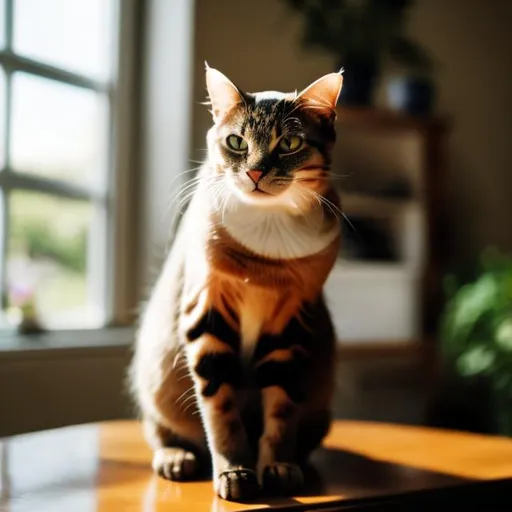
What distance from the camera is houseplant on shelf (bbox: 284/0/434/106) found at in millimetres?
1863

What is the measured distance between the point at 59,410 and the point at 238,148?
88 centimetres

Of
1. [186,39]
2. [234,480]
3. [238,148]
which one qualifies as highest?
[186,39]

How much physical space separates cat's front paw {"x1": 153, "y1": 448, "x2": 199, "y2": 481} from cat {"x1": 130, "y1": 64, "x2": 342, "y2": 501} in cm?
6

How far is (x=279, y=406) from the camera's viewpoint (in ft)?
2.75

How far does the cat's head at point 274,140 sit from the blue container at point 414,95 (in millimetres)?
1259

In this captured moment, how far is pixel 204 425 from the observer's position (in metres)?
0.84

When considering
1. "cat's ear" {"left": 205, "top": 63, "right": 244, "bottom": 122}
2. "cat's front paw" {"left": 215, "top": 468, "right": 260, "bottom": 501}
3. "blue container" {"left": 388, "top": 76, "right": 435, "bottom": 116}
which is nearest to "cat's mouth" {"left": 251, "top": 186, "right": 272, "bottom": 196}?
"cat's ear" {"left": 205, "top": 63, "right": 244, "bottom": 122}

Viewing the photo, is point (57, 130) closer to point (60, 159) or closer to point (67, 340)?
point (60, 159)

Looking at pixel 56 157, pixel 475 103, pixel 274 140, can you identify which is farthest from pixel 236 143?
pixel 475 103

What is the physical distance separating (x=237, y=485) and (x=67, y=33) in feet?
4.23

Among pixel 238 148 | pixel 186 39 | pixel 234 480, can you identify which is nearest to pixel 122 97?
pixel 186 39

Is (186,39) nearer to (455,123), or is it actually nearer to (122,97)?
(122,97)

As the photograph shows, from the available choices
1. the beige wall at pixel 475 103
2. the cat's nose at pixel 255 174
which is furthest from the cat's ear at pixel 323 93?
the beige wall at pixel 475 103

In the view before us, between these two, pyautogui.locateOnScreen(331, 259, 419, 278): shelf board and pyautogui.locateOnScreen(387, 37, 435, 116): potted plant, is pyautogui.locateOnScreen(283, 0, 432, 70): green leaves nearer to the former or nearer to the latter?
pyautogui.locateOnScreen(387, 37, 435, 116): potted plant
